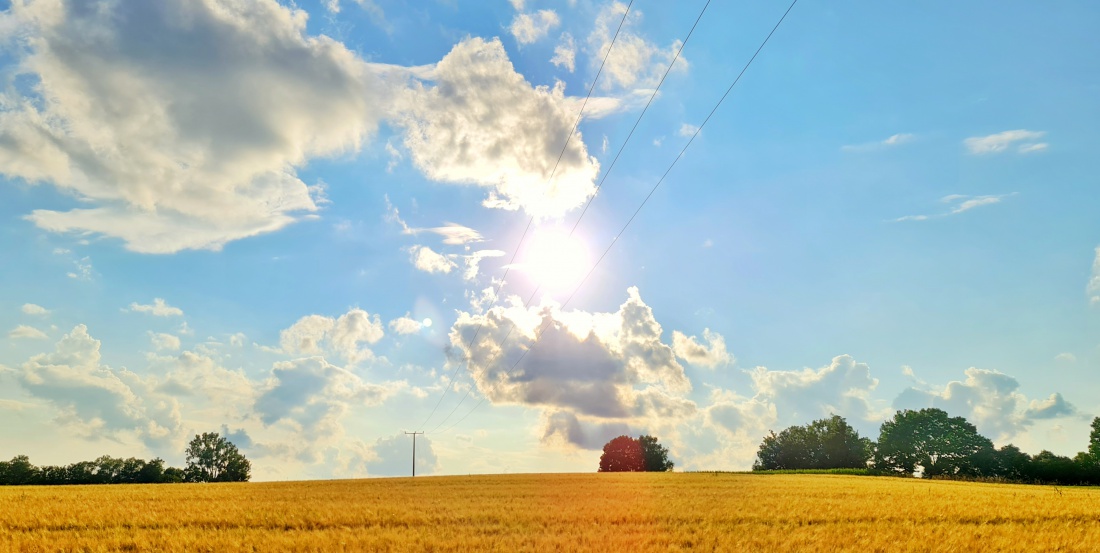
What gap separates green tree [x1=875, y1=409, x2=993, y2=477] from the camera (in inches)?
4190

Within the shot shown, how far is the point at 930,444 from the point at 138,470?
143 m

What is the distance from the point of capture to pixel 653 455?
135000 millimetres

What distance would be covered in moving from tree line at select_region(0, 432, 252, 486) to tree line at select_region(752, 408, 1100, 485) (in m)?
105

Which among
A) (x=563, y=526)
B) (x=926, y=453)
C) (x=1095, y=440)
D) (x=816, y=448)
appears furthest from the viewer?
(x=816, y=448)

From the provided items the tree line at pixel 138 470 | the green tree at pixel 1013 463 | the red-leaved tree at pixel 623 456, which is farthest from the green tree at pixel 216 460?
the green tree at pixel 1013 463

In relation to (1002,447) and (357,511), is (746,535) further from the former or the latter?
(1002,447)

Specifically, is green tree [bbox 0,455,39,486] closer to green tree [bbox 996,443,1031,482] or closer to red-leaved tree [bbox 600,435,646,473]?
red-leaved tree [bbox 600,435,646,473]

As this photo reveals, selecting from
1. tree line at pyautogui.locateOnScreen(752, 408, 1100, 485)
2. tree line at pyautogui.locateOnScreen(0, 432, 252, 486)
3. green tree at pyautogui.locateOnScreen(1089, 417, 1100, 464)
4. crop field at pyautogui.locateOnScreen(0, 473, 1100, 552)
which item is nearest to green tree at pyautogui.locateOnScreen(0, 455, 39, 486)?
tree line at pyautogui.locateOnScreen(0, 432, 252, 486)

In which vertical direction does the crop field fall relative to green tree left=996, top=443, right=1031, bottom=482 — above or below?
above

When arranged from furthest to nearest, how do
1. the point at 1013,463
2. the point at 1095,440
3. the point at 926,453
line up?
1. the point at 926,453
2. the point at 1013,463
3. the point at 1095,440

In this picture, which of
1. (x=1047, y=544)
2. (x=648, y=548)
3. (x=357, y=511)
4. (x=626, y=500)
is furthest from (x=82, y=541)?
(x=1047, y=544)

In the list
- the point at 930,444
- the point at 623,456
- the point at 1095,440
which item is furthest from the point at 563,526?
the point at 623,456

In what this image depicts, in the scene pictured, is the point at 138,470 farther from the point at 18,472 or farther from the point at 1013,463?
the point at 1013,463

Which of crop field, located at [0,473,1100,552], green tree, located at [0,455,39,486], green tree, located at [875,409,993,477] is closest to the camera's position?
crop field, located at [0,473,1100,552]
